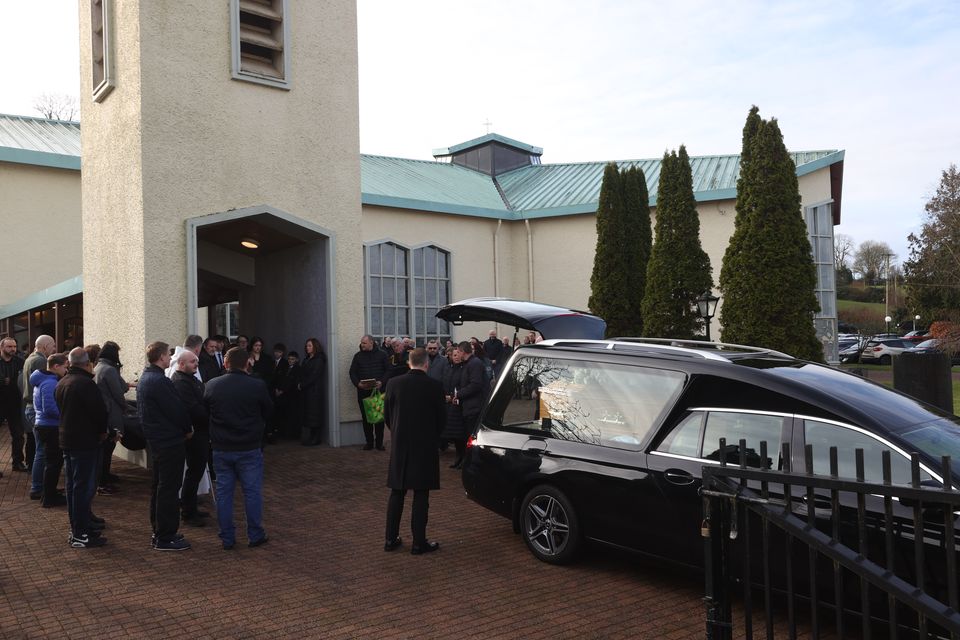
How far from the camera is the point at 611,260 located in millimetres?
19797

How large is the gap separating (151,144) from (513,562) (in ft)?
25.5

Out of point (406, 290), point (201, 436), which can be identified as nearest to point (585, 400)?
point (201, 436)

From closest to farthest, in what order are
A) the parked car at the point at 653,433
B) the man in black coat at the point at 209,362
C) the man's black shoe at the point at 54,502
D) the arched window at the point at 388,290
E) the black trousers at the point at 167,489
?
the parked car at the point at 653,433, the black trousers at the point at 167,489, the man's black shoe at the point at 54,502, the man in black coat at the point at 209,362, the arched window at the point at 388,290

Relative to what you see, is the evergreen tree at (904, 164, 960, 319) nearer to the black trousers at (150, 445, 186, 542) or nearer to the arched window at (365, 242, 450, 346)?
the arched window at (365, 242, 450, 346)

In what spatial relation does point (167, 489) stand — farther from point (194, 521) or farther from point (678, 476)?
point (678, 476)

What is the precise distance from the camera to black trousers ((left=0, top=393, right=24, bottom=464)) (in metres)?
10.5

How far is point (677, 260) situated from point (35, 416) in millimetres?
13498

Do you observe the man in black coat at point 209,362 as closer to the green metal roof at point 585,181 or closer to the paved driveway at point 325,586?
the paved driveway at point 325,586

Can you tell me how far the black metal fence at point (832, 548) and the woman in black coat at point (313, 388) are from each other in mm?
8086

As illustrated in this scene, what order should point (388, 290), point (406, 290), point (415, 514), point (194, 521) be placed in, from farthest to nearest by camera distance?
point (406, 290) < point (388, 290) < point (194, 521) < point (415, 514)

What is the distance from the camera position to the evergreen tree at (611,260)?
64.7 ft

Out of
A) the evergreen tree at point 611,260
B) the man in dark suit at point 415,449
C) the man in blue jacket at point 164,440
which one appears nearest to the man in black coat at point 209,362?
the man in blue jacket at point 164,440

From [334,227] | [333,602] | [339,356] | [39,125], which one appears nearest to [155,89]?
[334,227]

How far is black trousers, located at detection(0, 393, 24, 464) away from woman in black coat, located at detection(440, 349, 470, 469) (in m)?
5.74
